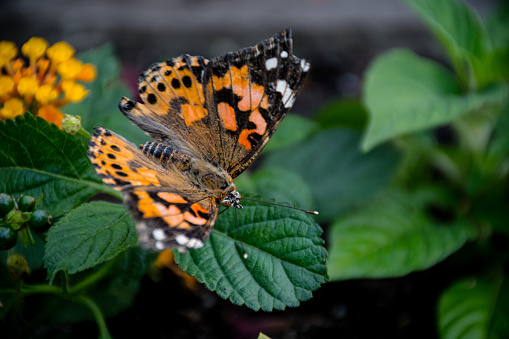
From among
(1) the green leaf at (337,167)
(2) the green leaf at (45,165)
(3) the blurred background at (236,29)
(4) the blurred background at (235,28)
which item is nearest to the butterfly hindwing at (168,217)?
(2) the green leaf at (45,165)

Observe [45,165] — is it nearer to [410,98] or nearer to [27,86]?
[27,86]

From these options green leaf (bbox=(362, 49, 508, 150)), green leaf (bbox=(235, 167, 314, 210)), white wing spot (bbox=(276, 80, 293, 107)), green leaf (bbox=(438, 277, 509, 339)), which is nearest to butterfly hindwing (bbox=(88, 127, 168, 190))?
white wing spot (bbox=(276, 80, 293, 107))

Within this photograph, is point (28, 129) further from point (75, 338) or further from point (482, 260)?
point (482, 260)

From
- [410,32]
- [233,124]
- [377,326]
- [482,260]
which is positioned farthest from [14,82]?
[410,32]

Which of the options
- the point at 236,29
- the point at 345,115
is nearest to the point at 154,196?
the point at 345,115

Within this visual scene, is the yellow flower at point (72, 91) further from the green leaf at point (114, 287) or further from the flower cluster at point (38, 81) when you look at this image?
the green leaf at point (114, 287)

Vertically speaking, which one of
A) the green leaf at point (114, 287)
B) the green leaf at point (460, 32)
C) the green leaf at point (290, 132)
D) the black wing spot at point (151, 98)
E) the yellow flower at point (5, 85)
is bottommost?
the green leaf at point (114, 287)
